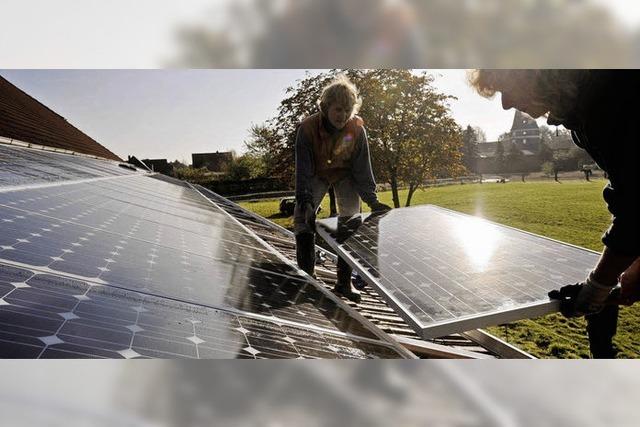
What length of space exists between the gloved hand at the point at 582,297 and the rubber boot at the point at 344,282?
5.98 feet

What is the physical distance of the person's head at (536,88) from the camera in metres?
1.85

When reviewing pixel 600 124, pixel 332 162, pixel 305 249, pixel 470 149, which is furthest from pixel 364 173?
pixel 470 149

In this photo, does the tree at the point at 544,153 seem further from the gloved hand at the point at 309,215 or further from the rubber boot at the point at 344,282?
the gloved hand at the point at 309,215

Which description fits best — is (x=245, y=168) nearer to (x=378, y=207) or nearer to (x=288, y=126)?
(x=288, y=126)

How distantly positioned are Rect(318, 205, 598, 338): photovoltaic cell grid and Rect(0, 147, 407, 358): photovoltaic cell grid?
0.98ft

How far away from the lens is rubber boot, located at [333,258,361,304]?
3752 mm

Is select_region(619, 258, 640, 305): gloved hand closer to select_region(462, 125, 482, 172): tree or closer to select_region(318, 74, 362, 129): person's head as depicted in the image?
select_region(318, 74, 362, 129): person's head

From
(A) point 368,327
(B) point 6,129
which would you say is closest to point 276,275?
(A) point 368,327

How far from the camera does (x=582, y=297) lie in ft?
6.55

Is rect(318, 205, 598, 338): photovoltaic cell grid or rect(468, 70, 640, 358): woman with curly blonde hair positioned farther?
rect(318, 205, 598, 338): photovoltaic cell grid

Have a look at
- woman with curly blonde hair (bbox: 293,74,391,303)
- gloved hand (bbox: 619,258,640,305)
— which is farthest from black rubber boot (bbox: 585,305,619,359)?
woman with curly blonde hair (bbox: 293,74,391,303)

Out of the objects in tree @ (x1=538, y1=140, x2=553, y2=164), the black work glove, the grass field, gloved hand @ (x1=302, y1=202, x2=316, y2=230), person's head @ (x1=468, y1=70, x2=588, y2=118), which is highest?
tree @ (x1=538, y1=140, x2=553, y2=164)

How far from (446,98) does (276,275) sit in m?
12.3
